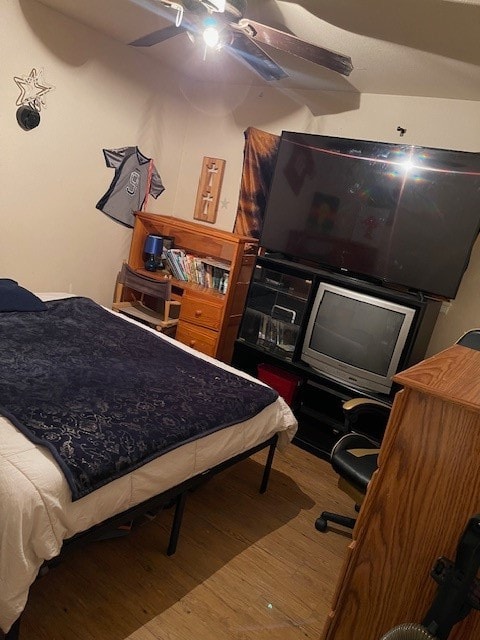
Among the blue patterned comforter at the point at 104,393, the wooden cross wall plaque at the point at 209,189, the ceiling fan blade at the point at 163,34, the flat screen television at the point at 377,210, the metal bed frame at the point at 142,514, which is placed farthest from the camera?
the wooden cross wall plaque at the point at 209,189

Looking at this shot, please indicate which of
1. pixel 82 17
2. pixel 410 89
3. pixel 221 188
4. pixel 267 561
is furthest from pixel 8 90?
pixel 267 561

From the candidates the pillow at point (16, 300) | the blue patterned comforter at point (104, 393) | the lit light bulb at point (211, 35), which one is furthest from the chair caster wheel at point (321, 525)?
the lit light bulb at point (211, 35)

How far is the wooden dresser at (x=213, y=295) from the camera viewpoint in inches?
141

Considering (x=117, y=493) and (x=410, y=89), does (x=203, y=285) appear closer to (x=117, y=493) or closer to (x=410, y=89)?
(x=410, y=89)

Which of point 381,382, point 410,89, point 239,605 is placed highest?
point 410,89

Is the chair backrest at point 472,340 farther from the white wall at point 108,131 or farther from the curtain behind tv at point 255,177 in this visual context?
the curtain behind tv at point 255,177

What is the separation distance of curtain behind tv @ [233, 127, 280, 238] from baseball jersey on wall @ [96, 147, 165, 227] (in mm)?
853

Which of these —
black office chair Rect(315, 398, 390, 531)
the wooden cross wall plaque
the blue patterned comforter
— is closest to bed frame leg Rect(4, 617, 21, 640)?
the blue patterned comforter

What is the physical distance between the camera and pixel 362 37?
7.83 feet

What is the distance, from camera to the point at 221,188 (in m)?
4.11

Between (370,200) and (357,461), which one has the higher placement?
(370,200)

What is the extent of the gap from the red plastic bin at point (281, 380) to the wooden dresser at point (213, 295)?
1.42 ft

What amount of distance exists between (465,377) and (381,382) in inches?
68.6

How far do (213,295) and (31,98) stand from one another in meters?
1.88
